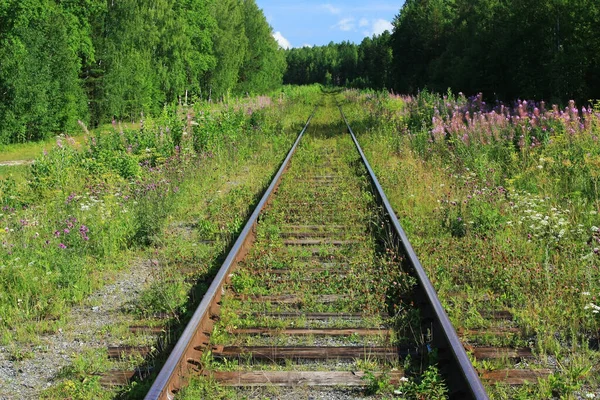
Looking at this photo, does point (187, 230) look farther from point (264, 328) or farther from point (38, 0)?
point (38, 0)

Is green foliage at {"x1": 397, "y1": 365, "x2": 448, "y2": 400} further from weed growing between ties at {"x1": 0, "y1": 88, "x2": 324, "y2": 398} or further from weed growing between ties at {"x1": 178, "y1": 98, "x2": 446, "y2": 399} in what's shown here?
weed growing between ties at {"x1": 0, "y1": 88, "x2": 324, "y2": 398}

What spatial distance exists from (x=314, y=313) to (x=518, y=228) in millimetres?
2993

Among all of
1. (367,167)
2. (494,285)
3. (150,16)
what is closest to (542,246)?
(494,285)

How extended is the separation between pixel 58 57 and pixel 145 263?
1869 cm

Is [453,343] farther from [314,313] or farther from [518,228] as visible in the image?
[518,228]

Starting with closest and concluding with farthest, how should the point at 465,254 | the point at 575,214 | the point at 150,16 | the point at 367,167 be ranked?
the point at 465,254 → the point at 575,214 → the point at 367,167 → the point at 150,16

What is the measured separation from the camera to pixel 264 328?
160 inches

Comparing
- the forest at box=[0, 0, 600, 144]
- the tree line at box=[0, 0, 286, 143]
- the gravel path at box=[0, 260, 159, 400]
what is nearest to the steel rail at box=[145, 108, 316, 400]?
the gravel path at box=[0, 260, 159, 400]

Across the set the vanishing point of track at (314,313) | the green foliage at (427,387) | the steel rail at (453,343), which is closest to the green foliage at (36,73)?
the vanishing point of track at (314,313)

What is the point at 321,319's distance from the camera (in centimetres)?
426

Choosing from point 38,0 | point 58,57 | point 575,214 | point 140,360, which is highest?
point 38,0

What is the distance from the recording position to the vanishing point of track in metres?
3.30

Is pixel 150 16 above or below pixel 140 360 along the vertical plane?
above

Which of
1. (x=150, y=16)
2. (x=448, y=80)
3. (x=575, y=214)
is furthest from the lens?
(x=448, y=80)
